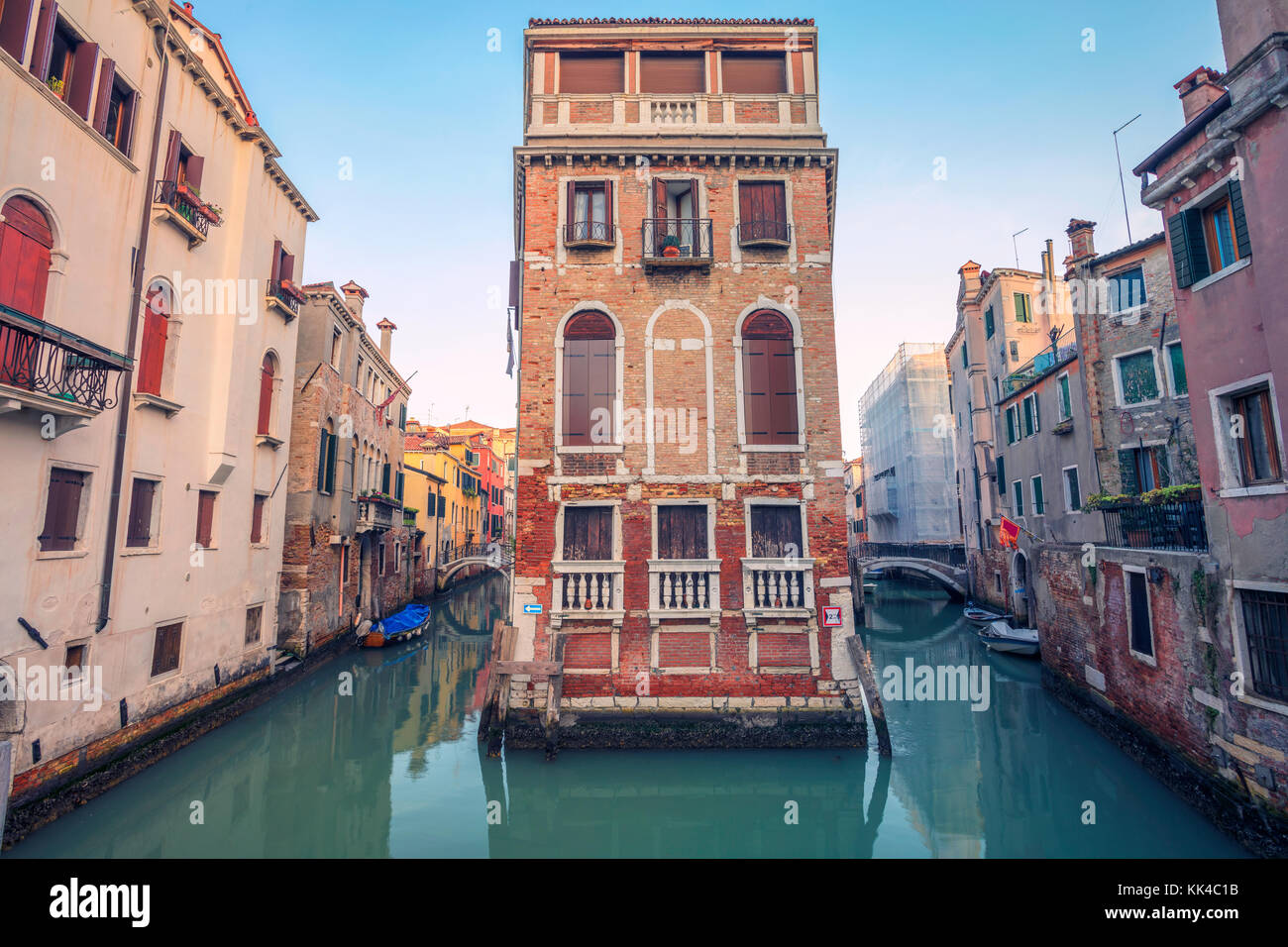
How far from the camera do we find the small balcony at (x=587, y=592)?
11461 millimetres

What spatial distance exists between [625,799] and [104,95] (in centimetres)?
1419

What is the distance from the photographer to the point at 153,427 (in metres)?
11.2

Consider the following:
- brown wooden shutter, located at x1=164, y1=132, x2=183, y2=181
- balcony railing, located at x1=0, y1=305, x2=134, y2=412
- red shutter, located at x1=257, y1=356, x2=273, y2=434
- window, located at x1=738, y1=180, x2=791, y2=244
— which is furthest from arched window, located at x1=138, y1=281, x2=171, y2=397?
window, located at x1=738, y1=180, x2=791, y2=244

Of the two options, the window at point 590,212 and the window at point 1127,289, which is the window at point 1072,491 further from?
the window at point 590,212

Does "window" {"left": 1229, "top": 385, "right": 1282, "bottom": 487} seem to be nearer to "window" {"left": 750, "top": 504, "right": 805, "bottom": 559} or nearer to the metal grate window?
the metal grate window

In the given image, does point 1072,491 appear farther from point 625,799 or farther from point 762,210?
point 625,799

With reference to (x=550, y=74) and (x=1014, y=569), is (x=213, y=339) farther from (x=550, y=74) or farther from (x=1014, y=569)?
(x=1014, y=569)

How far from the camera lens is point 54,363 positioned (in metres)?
8.38

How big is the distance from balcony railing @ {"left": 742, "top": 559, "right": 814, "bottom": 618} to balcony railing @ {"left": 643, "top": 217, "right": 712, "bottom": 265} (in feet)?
20.0

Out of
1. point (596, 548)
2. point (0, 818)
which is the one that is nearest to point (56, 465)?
point (0, 818)

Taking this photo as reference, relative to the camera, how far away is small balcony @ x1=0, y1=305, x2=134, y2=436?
7.62m

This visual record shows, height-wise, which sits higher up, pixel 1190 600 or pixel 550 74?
pixel 550 74
